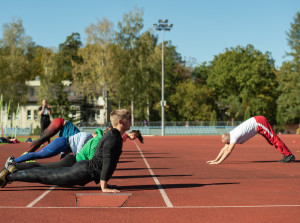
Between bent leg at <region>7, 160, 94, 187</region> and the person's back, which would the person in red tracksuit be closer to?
the person's back

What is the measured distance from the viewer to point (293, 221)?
5.17m

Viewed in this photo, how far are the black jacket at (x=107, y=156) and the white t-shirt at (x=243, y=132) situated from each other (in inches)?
266

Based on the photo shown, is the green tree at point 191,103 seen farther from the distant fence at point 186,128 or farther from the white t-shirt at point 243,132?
the white t-shirt at point 243,132

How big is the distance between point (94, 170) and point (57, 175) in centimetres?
59

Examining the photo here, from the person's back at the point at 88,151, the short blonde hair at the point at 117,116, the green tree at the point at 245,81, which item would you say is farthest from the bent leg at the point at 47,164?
the green tree at the point at 245,81

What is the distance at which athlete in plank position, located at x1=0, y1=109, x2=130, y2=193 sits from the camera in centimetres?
679

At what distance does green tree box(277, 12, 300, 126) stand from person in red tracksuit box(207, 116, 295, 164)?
5266 cm

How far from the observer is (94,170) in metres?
6.92

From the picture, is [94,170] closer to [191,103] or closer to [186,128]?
[186,128]

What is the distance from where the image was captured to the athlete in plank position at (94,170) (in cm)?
679

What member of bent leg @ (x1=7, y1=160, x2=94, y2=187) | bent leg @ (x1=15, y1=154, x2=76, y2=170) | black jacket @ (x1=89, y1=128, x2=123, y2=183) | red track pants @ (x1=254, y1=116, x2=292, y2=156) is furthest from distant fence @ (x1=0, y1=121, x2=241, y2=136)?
black jacket @ (x1=89, y1=128, x2=123, y2=183)

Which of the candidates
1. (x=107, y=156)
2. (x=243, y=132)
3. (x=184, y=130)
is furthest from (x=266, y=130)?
(x=184, y=130)

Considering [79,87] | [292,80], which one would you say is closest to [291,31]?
[292,80]

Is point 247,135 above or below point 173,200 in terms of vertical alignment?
above
